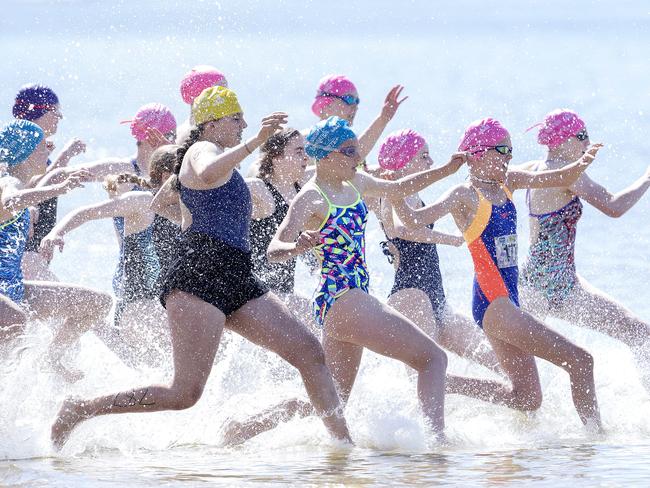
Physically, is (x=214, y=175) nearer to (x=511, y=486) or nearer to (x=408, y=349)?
(x=408, y=349)

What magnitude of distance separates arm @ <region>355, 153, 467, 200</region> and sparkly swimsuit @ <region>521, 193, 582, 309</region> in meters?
1.68

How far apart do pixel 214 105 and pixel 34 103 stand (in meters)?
3.20

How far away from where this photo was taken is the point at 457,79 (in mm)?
39906

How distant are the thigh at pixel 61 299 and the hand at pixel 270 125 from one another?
8.01 feet

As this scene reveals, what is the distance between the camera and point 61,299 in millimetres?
7902

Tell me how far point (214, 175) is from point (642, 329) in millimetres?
3536

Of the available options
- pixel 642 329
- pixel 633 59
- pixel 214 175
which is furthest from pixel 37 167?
pixel 633 59

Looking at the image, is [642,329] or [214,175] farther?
[642,329]

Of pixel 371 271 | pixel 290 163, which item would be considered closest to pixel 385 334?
pixel 290 163

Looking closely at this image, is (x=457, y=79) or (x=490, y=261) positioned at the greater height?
(x=457, y=79)

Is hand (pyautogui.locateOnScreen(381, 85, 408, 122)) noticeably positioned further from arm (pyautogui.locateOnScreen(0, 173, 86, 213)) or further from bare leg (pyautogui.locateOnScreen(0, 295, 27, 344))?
bare leg (pyautogui.locateOnScreen(0, 295, 27, 344))

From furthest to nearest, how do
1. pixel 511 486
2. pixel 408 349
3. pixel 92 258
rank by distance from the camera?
1. pixel 92 258
2. pixel 408 349
3. pixel 511 486

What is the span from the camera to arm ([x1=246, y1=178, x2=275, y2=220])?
7922mm

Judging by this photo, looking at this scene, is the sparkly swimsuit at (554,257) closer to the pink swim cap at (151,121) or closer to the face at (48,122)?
the pink swim cap at (151,121)
